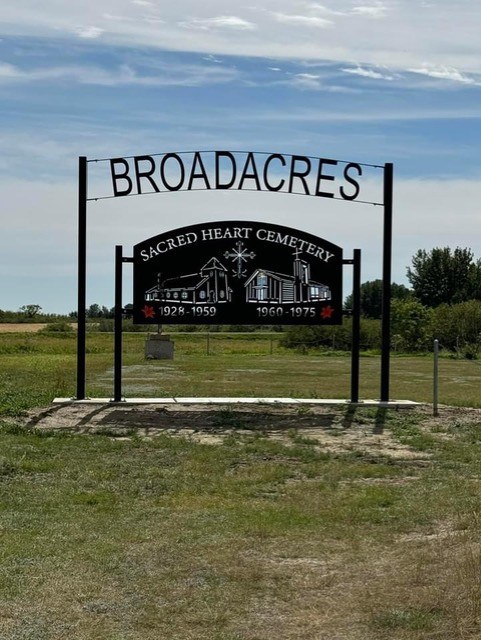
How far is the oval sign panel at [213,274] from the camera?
16.4 m

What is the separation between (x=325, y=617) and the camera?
504cm

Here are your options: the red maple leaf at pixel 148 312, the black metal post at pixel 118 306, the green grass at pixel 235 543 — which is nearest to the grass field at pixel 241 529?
the green grass at pixel 235 543

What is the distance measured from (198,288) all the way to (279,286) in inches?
58.0

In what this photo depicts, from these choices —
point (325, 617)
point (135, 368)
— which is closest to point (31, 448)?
point (325, 617)

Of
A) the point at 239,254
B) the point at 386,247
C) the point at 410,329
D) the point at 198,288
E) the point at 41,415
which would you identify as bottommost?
the point at 41,415

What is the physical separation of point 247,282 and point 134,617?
1165 centimetres

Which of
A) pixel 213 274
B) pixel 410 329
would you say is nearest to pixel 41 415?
pixel 213 274

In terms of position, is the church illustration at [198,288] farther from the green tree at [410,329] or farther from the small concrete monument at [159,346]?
the green tree at [410,329]

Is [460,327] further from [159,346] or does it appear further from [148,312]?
[148,312]

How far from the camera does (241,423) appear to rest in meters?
14.0

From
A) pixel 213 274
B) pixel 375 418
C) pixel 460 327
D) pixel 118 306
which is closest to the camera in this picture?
pixel 375 418

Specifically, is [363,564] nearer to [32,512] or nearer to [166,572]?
[166,572]

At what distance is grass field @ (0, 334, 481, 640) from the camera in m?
5.01

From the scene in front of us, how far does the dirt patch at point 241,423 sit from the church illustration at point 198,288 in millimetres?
1934
